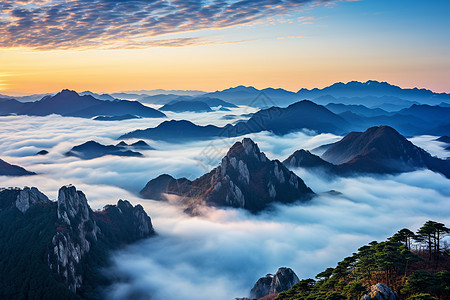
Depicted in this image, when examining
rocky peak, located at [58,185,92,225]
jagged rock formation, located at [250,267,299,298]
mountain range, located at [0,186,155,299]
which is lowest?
jagged rock formation, located at [250,267,299,298]

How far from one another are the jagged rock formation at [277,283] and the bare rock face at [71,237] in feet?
203

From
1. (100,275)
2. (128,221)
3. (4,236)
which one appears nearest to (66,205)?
(4,236)

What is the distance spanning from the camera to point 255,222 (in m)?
180

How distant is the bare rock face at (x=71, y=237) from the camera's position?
96938 millimetres

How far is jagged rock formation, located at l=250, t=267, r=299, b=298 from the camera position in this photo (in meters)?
102

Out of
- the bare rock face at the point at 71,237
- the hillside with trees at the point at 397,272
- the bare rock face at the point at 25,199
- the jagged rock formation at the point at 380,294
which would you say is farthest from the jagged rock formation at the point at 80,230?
the jagged rock formation at the point at 380,294

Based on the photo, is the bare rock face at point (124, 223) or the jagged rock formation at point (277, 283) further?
the bare rock face at point (124, 223)

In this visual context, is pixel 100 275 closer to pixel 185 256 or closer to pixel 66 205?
pixel 66 205

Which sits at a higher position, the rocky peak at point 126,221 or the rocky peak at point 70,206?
the rocky peak at point 70,206

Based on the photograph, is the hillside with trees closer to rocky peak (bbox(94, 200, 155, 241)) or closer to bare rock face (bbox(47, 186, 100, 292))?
bare rock face (bbox(47, 186, 100, 292))

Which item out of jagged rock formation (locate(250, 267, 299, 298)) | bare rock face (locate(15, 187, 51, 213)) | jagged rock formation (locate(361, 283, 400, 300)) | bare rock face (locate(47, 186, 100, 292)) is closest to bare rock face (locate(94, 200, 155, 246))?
bare rock face (locate(47, 186, 100, 292))

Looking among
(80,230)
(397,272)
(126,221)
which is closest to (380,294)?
(397,272)

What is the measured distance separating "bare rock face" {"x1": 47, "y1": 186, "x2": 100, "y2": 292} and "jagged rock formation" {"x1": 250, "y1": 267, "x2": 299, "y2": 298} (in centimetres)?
6195

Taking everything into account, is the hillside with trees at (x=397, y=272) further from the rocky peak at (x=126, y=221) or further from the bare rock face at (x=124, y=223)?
the rocky peak at (x=126, y=221)
